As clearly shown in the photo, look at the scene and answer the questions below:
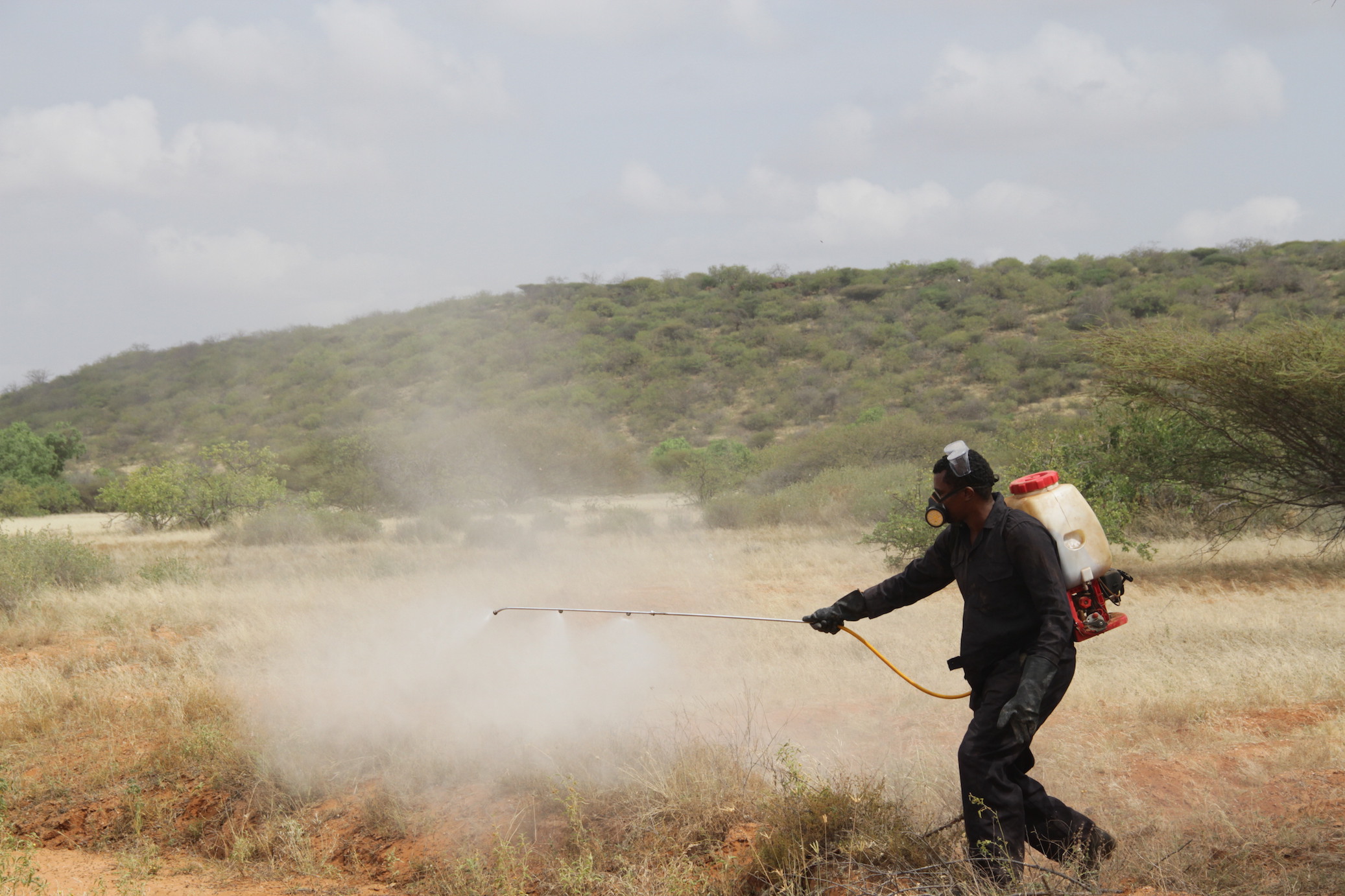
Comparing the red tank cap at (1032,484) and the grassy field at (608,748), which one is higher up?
the red tank cap at (1032,484)

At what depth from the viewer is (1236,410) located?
11.6 metres

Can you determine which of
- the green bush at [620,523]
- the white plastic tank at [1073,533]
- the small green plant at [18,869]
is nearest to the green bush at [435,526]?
the green bush at [620,523]

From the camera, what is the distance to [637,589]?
36.9 ft

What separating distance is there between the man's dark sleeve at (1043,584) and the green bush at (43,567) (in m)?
11.2

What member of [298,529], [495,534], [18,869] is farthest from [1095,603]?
[298,529]

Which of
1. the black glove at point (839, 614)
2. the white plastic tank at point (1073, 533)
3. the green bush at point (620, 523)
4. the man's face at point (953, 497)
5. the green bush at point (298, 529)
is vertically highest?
the man's face at point (953, 497)

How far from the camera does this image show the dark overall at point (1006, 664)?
Answer: 3439 millimetres

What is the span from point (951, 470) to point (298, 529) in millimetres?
17005

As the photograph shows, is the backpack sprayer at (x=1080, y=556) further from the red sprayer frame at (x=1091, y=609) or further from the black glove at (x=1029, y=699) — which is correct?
the black glove at (x=1029, y=699)

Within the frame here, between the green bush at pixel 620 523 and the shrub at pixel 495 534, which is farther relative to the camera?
the green bush at pixel 620 523

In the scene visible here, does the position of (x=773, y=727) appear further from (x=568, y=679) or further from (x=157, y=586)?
(x=157, y=586)

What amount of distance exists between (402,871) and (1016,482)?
3.57 metres

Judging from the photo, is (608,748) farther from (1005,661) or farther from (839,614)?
(1005,661)

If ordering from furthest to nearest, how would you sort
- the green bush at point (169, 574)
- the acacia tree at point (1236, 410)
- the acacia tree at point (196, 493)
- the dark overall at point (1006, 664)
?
1. the acacia tree at point (196, 493)
2. the green bush at point (169, 574)
3. the acacia tree at point (1236, 410)
4. the dark overall at point (1006, 664)
